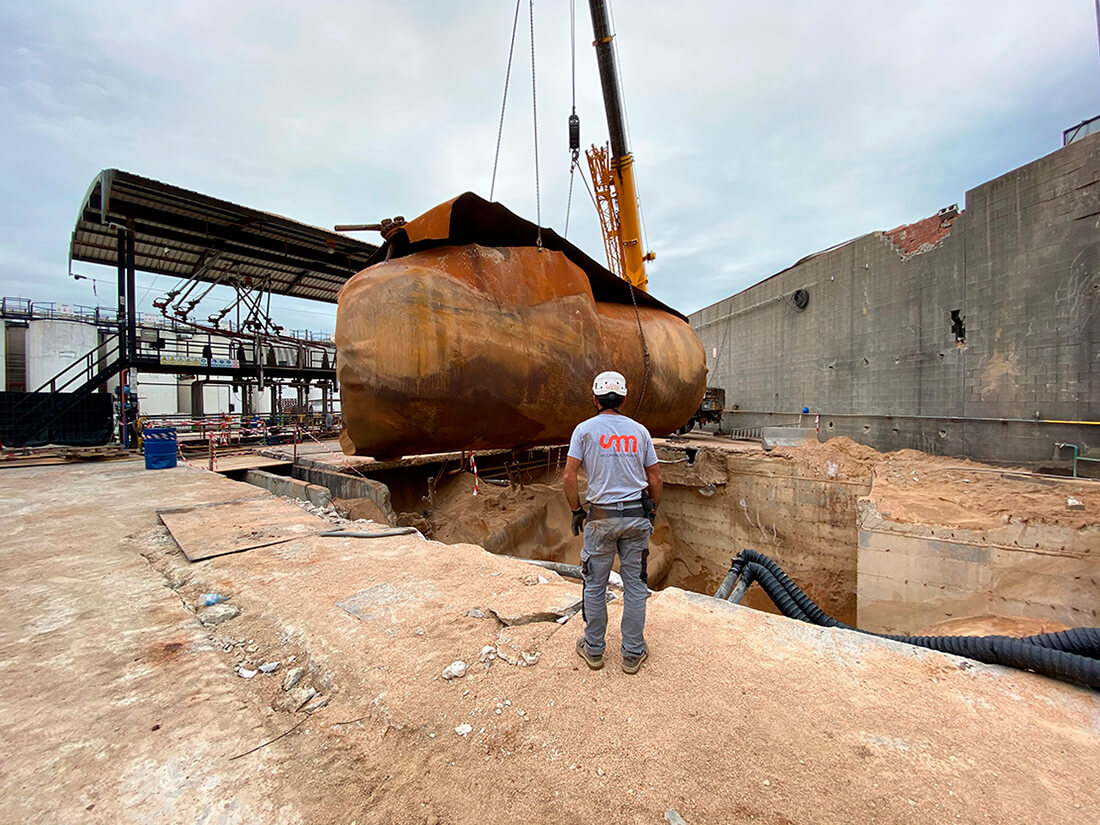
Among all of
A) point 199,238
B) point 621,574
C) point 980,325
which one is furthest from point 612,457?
point 199,238

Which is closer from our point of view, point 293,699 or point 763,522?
point 293,699

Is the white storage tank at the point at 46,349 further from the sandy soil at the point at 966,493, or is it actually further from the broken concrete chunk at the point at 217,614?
the sandy soil at the point at 966,493

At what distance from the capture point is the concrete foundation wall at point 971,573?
547 centimetres

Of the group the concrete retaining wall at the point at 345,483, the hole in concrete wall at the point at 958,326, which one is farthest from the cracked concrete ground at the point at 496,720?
the hole in concrete wall at the point at 958,326

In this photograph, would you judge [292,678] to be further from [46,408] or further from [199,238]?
[46,408]

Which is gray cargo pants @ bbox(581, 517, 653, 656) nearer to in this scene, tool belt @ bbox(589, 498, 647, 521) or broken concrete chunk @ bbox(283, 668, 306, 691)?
tool belt @ bbox(589, 498, 647, 521)

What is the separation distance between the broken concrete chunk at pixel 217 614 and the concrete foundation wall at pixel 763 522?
8.86m

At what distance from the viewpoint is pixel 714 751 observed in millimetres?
1649

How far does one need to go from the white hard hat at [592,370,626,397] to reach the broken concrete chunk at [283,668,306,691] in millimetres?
2018

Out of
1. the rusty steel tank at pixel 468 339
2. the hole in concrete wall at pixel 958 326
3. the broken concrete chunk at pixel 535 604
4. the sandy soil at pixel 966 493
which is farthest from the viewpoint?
the hole in concrete wall at pixel 958 326

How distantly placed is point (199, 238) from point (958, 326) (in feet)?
63.9

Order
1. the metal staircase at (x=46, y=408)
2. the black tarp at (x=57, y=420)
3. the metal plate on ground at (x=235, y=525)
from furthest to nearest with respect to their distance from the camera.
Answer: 1. the black tarp at (x=57, y=420)
2. the metal staircase at (x=46, y=408)
3. the metal plate on ground at (x=235, y=525)

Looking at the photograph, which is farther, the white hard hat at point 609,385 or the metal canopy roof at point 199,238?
the metal canopy roof at point 199,238

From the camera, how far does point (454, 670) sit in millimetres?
2111
